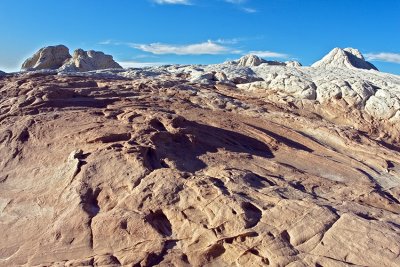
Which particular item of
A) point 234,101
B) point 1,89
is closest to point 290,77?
point 234,101

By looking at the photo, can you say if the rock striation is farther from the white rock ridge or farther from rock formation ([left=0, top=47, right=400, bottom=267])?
rock formation ([left=0, top=47, right=400, bottom=267])

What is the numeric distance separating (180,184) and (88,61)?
22251 mm

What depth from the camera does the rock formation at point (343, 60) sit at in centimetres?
3067

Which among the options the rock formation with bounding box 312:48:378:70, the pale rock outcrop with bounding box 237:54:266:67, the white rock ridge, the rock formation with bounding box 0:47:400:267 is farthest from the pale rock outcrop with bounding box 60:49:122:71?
the rock formation with bounding box 312:48:378:70

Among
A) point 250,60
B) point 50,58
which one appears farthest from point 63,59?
point 250,60

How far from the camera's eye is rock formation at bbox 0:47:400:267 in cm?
844

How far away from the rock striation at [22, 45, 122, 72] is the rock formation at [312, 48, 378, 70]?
14.2 meters

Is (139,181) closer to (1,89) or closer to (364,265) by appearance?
(364,265)

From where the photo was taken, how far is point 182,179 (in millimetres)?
10109

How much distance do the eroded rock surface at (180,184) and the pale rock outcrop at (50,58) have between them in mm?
14425

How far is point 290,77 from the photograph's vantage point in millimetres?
21734

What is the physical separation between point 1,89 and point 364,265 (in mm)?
12991

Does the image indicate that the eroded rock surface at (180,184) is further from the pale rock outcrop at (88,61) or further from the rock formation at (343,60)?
the rock formation at (343,60)

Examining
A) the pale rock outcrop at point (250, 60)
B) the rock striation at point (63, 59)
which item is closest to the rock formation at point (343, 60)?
the pale rock outcrop at point (250, 60)
